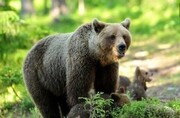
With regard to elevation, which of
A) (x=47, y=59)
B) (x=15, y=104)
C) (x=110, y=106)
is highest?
(x=47, y=59)

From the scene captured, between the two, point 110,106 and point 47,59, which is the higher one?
point 47,59

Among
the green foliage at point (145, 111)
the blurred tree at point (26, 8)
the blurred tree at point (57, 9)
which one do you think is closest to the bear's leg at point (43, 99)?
the green foliage at point (145, 111)

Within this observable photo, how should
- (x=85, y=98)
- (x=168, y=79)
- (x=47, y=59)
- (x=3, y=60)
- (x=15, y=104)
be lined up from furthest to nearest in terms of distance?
(x=168, y=79)
(x=3, y=60)
(x=15, y=104)
(x=47, y=59)
(x=85, y=98)

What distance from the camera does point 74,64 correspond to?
7.93m

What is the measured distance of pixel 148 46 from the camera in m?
20.6

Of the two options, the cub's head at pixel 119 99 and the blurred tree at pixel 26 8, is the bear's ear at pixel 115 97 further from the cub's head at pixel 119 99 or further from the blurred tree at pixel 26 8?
the blurred tree at pixel 26 8

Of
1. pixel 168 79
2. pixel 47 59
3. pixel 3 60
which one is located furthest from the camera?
pixel 168 79

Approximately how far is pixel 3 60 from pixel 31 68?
3.60 m

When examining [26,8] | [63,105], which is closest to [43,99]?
[63,105]

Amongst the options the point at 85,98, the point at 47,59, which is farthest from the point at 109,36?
the point at 47,59

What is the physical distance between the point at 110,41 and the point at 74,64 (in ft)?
2.27

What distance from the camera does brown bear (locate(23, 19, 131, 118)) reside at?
7684 millimetres

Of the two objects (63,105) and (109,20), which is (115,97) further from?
(109,20)

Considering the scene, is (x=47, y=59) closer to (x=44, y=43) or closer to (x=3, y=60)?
(x=44, y=43)
